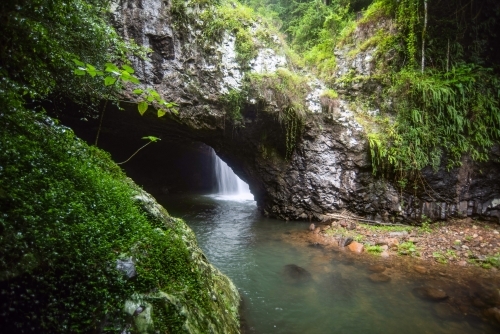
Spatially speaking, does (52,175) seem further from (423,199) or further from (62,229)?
(423,199)

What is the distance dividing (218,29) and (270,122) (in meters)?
3.39

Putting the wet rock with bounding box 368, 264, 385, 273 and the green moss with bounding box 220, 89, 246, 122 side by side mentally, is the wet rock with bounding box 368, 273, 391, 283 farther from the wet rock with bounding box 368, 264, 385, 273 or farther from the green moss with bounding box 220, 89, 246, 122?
the green moss with bounding box 220, 89, 246, 122

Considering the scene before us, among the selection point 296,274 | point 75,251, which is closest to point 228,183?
point 296,274

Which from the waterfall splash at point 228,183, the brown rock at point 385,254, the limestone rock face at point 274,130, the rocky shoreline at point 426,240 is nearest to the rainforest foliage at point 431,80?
the limestone rock face at point 274,130

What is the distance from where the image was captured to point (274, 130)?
9.04m

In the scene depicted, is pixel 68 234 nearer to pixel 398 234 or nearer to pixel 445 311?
pixel 445 311

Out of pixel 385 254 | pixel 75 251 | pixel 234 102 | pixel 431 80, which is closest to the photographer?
pixel 75 251

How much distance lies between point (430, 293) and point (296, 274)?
2287 mm

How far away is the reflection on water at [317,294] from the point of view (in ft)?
11.9

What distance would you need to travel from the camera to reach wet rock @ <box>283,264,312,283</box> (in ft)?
16.2

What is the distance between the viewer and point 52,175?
5.92ft

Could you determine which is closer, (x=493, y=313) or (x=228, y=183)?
(x=493, y=313)

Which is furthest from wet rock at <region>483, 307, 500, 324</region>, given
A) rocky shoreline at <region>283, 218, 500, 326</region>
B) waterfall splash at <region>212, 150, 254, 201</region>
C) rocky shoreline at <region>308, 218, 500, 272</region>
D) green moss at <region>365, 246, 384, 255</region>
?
waterfall splash at <region>212, 150, 254, 201</region>

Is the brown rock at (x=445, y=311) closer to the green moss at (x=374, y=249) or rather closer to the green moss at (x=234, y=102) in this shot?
the green moss at (x=374, y=249)
